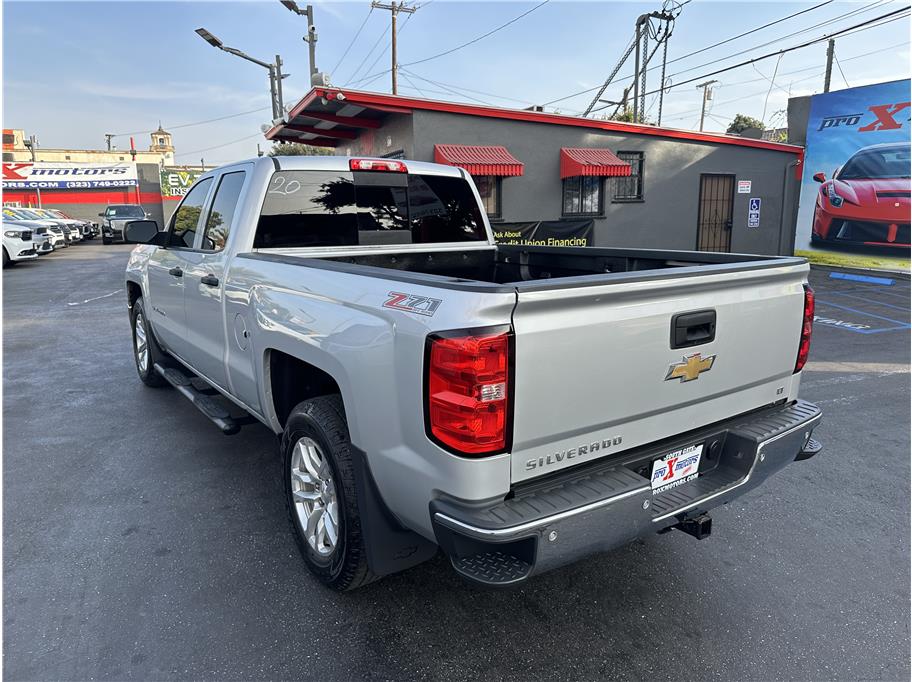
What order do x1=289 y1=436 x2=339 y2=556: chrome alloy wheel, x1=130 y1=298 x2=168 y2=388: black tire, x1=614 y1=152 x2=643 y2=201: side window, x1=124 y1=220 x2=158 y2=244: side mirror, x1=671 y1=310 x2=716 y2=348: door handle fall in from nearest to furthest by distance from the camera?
1. x1=671 y1=310 x2=716 y2=348: door handle
2. x1=289 y1=436 x2=339 y2=556: chrome alloy wheel
3. x1=124 y1=220 x2=158 y2=244: side mirror
4. x1=130 y1=298 x2=168 y2=388: black tire
5. x1=614 y1=152 x2=643 y2=201: side window

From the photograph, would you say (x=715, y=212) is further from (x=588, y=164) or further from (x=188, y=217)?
(x=188, y=217)

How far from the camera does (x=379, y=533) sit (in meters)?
2.46

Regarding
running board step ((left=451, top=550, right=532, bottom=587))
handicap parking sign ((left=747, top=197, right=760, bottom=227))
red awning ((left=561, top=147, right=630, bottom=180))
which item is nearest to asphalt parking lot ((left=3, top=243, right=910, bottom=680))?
running board step ((left=451, top=550, right=532, bottom=587))

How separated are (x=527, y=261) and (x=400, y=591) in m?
2.54

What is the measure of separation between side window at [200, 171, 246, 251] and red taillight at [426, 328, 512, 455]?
94.7 inches

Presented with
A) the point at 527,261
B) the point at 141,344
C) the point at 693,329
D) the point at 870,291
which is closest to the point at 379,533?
Result: the point at 693,329

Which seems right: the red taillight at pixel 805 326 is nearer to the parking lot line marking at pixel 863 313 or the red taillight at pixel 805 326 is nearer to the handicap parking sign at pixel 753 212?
the parking lot line marking at pixel 863 313

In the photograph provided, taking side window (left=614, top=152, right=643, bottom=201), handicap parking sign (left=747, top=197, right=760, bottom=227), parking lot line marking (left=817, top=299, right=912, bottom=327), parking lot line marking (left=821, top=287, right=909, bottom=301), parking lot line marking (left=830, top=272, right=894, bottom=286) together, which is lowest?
parking lot line marking (left=817, top=299, right=912, bottom=327)

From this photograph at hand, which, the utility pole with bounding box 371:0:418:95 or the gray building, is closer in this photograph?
the gray building

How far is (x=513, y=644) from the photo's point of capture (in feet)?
8.34

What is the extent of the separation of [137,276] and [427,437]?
482 cm

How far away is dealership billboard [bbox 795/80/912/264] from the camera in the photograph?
16.1m

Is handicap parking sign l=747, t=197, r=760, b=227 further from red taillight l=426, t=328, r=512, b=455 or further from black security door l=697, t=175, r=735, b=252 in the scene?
red taillight l=426, t=328, r=512, b=455

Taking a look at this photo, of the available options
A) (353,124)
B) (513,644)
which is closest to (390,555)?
(513,644)
